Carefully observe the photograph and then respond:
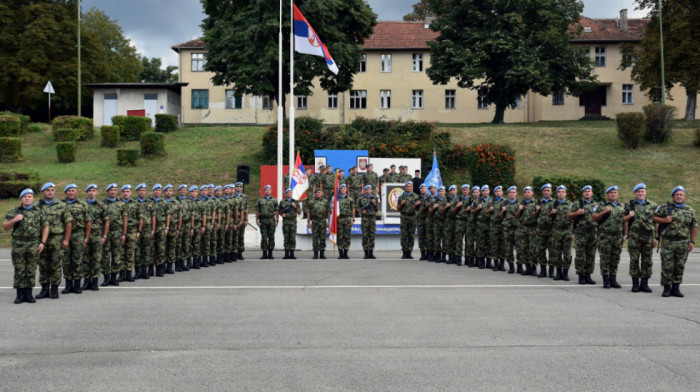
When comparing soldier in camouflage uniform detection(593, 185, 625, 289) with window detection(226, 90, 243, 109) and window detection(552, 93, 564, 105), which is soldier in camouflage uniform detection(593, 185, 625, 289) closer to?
window detection(226, 90, 243, 109)

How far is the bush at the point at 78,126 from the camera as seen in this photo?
125 ft

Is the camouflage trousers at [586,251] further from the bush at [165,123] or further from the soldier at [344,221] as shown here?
the bush at [165,123]

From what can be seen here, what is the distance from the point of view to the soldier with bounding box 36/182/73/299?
1093 centimetres

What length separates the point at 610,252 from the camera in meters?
12.6

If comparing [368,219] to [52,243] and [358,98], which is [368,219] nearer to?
[52,243]

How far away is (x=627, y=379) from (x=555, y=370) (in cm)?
67

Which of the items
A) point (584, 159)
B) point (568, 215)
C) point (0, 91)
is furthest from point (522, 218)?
point (0, 91)

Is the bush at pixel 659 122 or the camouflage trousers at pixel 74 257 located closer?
the camouflage trousers at pixel 74 257

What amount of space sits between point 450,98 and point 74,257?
1935 inches

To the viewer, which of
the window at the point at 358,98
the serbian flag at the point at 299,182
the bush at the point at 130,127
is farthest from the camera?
the window at the point at 358,98

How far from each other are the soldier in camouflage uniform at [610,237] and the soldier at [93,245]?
9.69m

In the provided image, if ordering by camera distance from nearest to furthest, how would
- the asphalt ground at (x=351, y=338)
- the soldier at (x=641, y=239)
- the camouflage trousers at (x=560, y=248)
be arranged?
the asphalt ground at (x=351, y=338), the soldier at (x=641, y=239), the camouflage trousers at (x=560, y=248)

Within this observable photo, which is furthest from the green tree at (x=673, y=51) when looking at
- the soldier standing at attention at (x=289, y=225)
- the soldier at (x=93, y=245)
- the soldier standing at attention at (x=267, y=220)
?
the soldier at (x=93, y=245)

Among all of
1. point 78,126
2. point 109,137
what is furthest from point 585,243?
point 78,126
